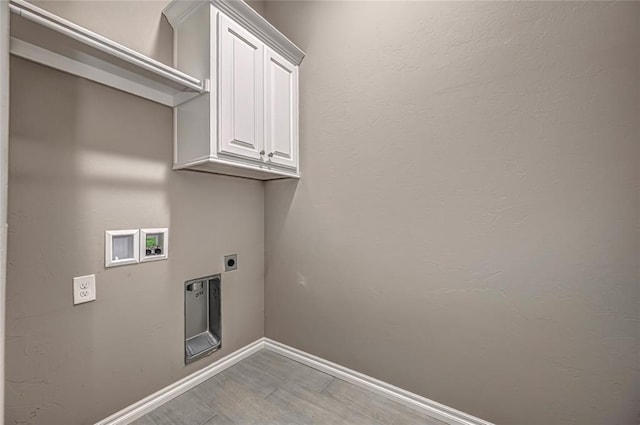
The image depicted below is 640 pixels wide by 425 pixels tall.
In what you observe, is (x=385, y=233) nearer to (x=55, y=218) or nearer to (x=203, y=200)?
(x=203, y=200)

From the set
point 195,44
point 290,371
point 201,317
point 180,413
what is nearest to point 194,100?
point 195,44

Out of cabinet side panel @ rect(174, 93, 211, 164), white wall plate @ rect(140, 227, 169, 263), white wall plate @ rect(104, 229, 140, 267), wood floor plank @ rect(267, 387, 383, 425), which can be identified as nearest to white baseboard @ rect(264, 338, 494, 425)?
wood floor plank @ rect(267, 387, 383, 425)

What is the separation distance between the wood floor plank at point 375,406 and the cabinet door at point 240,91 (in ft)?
5.16

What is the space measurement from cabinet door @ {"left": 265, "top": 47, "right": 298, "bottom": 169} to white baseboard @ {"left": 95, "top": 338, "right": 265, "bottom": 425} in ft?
4.80

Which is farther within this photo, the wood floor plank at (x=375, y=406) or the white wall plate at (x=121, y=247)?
the wood floor plank at (x=375, y=406)

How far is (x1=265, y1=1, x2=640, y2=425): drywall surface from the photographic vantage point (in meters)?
1.19

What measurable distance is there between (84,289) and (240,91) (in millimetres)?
1314

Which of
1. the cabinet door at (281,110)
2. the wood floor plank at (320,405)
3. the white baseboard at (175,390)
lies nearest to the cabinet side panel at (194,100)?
the cabinet door at (281,110)

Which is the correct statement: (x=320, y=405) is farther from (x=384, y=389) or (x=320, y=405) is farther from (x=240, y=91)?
(x=240, y=91)

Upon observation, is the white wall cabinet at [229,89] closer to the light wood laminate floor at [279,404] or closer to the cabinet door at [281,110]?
the cabinet door at [281,110]

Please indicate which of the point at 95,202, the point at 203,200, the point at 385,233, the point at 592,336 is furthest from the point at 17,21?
the point at 592,336

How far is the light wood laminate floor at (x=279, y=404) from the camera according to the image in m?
1.52

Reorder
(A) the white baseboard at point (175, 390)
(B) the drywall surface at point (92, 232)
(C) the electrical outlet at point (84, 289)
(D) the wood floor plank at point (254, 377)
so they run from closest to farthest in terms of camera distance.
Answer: (B) the drywall surface at point (92, 232) < (C) the electrical outlet at point (84, 289) < (A) the white baseboard at point (175, 390) < (D) the wood floor plank at point (254, 377)

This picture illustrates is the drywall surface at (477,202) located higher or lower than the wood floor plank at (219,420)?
higher
